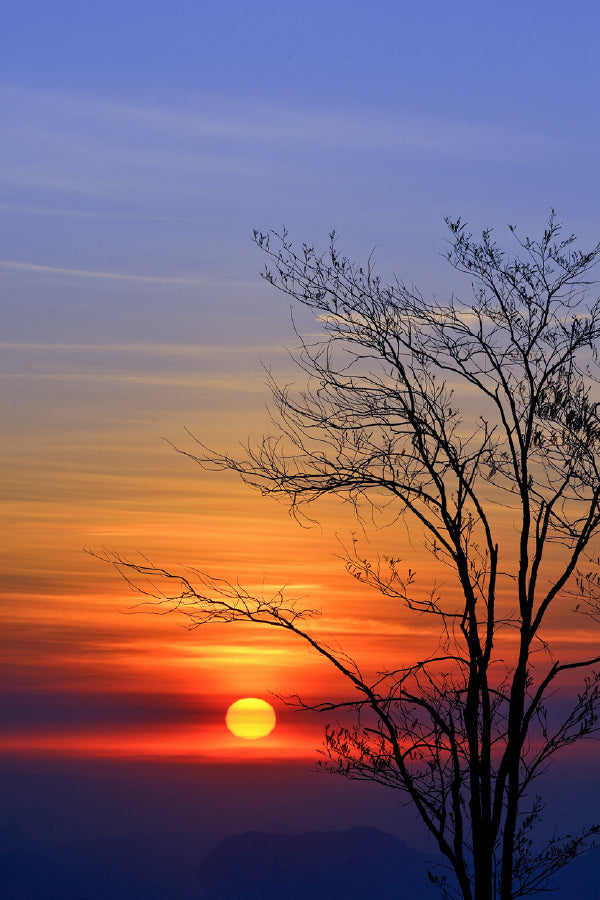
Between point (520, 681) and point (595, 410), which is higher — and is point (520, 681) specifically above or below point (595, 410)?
below

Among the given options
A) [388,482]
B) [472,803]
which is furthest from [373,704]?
[388,482]

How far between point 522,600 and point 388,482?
6.89 ft

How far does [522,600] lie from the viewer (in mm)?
12297

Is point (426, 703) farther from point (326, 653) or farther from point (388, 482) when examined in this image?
point (388, 482)

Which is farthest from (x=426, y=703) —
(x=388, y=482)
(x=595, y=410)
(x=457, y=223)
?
(x=457, y=223)

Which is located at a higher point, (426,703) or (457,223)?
(457,223)

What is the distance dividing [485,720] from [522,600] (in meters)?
1.46

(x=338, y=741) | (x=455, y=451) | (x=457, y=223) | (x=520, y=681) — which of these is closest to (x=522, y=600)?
(x=520, y=681)

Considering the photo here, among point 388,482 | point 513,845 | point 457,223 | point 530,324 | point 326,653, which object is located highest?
point 457,223

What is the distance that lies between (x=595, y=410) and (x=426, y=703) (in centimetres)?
396

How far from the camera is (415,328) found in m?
12.5

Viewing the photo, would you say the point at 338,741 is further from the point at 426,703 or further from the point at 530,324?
the point at 530,324

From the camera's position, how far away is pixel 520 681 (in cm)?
1223

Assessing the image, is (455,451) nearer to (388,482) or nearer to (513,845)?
(388,482)
